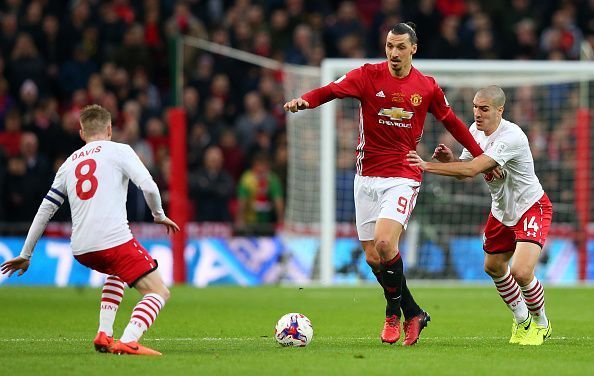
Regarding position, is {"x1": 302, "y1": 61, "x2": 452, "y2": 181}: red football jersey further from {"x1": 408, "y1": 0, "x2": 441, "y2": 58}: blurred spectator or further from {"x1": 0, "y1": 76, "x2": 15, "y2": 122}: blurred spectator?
{"x1": 408, "y1": 0, "x2": 441, "y2": 58}: blurred spectator

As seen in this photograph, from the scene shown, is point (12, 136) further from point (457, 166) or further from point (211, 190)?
point (457, 166)

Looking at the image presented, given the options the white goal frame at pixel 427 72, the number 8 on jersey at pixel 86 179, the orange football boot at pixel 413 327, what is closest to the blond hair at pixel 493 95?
the orange football boot at pixel 413 327

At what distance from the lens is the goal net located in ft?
63.3

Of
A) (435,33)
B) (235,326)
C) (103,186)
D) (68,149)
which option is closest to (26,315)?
(235,326)

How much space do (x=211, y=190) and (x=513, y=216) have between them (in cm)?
1009

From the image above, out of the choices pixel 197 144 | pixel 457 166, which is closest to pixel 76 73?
pixel 197 144

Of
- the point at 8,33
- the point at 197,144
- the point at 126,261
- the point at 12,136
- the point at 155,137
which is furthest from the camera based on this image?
the point at 8,33

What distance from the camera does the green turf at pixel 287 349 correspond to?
26.8 ft

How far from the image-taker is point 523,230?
1039 centimetres

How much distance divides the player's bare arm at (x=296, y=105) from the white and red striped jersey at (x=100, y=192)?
135 cm

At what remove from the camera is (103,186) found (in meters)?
8.88

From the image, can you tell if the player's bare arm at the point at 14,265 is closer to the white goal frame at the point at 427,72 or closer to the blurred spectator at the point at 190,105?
the white goal frame at the point at 427,72

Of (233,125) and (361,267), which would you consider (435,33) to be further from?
(361,267)

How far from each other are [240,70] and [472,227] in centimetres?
562
